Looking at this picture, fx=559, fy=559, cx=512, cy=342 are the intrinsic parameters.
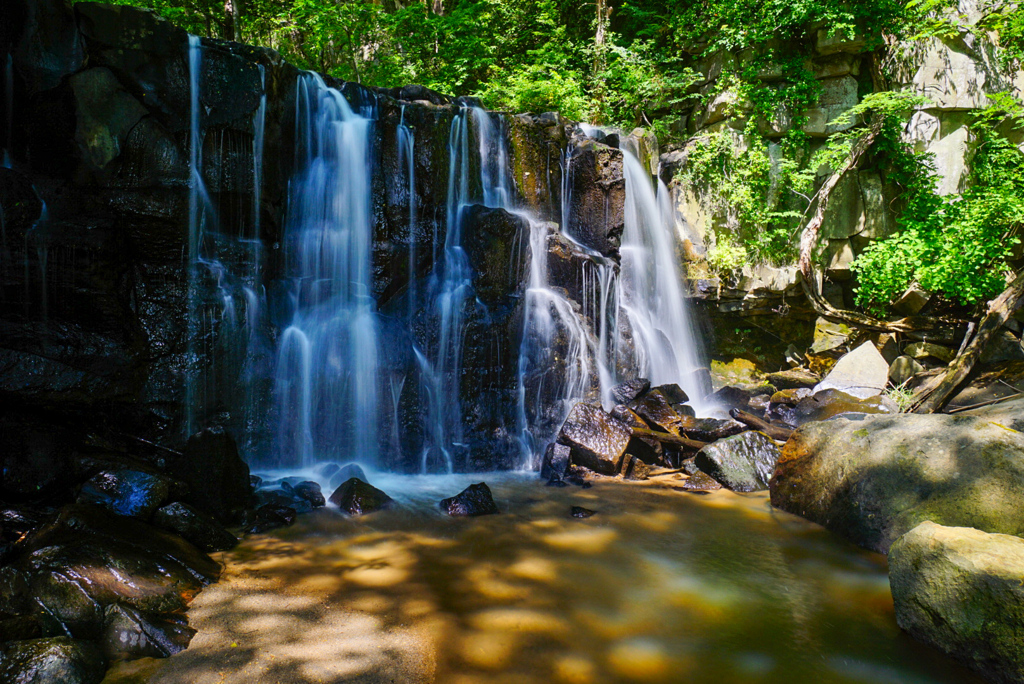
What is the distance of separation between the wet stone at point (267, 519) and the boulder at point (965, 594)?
195 inches

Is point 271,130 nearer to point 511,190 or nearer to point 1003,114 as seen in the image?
point 511,190

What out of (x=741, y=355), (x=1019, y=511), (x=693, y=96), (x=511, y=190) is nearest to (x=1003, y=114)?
(x=693, y=96)

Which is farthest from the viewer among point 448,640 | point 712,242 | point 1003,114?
point 712,242

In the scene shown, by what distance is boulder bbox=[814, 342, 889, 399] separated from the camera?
34.0ft

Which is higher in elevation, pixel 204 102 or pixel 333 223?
pixel 204 102

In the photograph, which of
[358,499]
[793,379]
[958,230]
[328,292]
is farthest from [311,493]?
[958,230]

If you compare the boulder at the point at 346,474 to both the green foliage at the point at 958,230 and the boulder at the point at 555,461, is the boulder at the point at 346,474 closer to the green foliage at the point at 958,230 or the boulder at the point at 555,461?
the boulder at the point at 555,461

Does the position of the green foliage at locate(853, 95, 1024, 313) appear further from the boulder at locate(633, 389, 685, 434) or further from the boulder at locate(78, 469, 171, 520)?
the boulder at locate(78, 469, 171, 520)

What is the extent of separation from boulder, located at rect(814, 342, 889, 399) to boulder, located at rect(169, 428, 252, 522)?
380 inches

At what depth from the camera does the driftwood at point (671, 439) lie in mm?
7488

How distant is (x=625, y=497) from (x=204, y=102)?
696 centimetres

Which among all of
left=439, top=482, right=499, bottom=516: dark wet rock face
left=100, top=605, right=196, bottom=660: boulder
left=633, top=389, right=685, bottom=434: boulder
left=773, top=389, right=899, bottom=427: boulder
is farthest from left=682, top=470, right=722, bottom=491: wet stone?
left=100, top=605, right=196, bottom=660: boulder

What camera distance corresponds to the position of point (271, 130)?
7.43 meters

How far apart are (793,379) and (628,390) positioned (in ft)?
15.9
